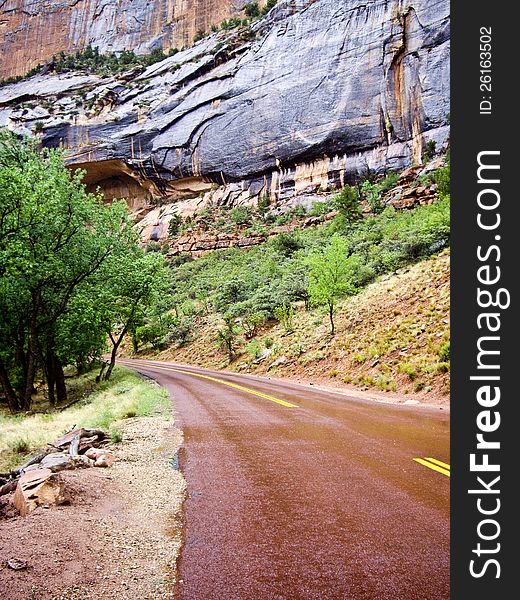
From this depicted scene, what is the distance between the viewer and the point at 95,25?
91.4m

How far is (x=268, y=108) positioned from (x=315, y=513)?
60.7 meters

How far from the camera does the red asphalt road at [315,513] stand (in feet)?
8.42

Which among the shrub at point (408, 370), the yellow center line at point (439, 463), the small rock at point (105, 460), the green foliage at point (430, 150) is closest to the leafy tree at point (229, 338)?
the shrub at point (408, 370)

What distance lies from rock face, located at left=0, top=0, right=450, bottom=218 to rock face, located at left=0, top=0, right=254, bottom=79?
1298 centimetres

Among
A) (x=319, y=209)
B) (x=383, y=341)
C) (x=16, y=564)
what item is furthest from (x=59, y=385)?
(x=319, y=209)

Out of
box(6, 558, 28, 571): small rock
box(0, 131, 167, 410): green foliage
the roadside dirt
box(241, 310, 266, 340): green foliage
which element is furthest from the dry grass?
box(6, 558, 28, 571): small rock

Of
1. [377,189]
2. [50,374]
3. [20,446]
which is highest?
[377,189]

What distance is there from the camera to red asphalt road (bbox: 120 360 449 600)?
2.57 m

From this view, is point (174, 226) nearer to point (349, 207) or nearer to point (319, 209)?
point (319, 209)

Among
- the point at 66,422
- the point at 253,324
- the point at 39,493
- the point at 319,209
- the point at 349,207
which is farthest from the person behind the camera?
the point at 319,209

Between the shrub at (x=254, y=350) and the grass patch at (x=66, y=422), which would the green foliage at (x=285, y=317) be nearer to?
the shrub at (x=254, y=350)

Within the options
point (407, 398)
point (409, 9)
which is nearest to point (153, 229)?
point (409, 9)

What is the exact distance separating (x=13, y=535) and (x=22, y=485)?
1101 millimetres

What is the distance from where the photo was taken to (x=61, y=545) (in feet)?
9.78
